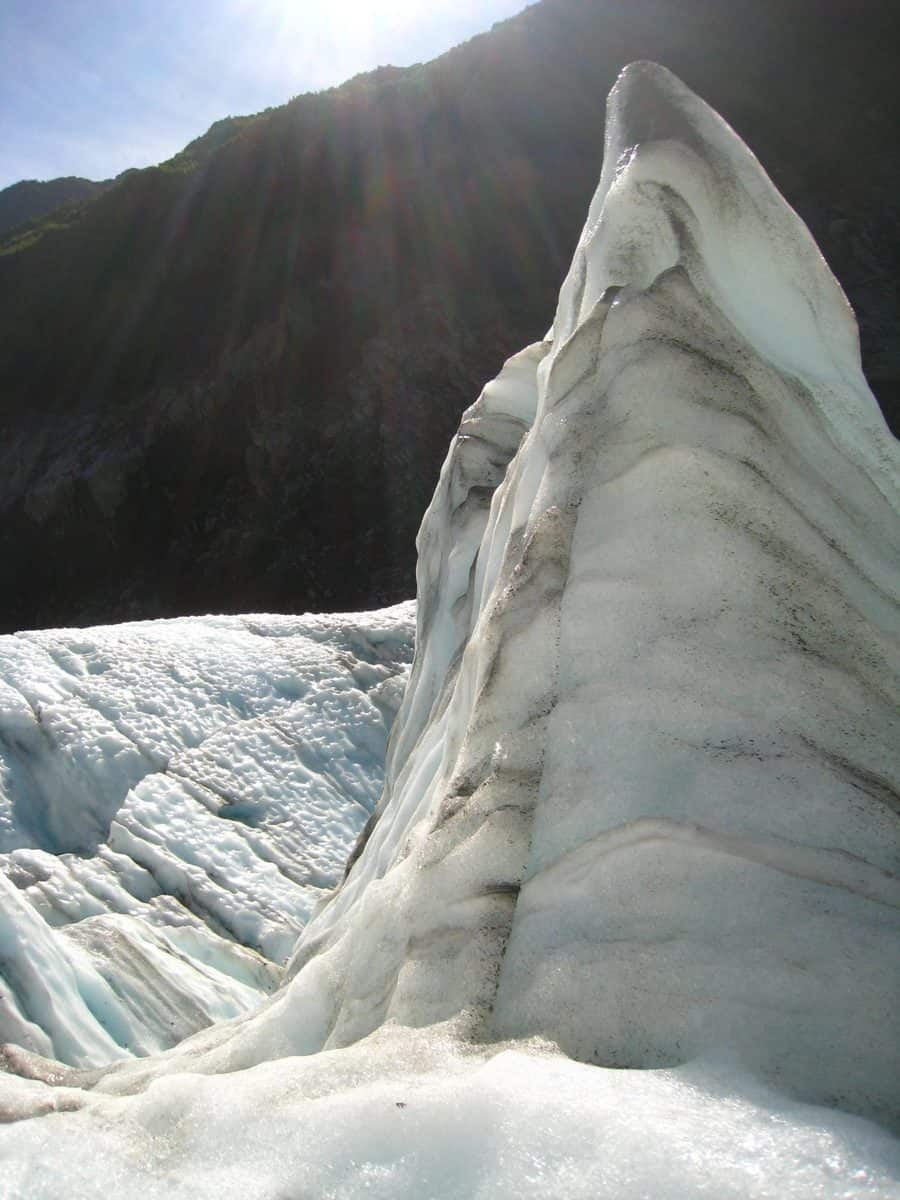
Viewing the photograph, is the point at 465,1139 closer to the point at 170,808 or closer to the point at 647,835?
the point at 647,835

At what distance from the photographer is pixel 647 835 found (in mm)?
1157

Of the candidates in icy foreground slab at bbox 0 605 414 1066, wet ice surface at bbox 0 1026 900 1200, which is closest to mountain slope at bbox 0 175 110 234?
icy foreground slab at bbox 0 605 414 1066

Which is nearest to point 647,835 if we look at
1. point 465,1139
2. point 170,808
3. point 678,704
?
point 678,704

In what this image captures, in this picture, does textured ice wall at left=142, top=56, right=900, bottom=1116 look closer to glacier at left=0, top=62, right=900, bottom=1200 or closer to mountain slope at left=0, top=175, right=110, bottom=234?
glacier at left=0, top=62, right=900, bottom=1200

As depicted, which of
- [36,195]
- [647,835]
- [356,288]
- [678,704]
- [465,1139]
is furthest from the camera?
[36,195]

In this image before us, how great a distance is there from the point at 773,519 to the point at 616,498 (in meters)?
0.22

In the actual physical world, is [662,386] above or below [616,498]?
above

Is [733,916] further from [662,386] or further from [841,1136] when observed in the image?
[662,386]

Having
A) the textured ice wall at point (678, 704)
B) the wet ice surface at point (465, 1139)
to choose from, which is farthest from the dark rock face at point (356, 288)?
the wet ice surface at point (465, 1139)

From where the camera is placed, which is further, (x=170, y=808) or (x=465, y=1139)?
(x=170, y=808)

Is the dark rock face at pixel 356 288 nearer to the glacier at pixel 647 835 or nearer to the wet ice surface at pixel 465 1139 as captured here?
the glacier at pixel 647 835

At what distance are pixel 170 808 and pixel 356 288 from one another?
1558cm

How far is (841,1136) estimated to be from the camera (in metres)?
0.84

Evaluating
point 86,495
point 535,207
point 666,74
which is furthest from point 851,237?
point 666,74
